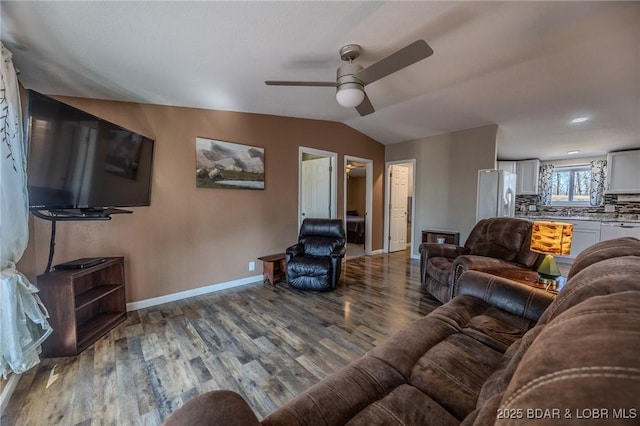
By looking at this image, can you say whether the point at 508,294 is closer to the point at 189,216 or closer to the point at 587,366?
the point at 587,366

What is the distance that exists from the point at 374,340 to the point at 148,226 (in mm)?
2789

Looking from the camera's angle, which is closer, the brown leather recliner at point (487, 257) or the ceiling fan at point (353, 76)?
the ceiling fan at point (353, 76)

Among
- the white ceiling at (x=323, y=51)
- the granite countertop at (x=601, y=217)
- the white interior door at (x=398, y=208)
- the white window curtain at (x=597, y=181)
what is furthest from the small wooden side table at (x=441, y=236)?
the white window curtain at (x=597, y=181)

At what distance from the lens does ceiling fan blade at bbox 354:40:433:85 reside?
5.67 ft

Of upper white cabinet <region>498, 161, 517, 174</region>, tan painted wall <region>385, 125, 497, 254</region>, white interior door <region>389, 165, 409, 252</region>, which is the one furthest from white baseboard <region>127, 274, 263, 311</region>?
upper white cabinet <region>498, 161, 517, 174</region>

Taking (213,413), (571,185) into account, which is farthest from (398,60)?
(571,185)

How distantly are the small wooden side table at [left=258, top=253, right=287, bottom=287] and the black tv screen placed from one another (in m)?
1.79

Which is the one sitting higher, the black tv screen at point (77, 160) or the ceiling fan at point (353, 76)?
the ceiling fan at point (353, 76)

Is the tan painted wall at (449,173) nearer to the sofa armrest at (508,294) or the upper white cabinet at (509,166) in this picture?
the upper white cabinet at (509,166)

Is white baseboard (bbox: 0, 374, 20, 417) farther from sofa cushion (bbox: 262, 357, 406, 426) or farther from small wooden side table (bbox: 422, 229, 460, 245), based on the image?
small wooden side table (bbox: 422, 229, 460, 245)

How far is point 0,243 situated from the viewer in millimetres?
1532

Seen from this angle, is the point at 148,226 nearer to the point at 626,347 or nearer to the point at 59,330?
the point at 59,330

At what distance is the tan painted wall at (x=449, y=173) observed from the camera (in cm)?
442

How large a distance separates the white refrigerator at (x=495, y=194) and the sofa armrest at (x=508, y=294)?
9.75ft
